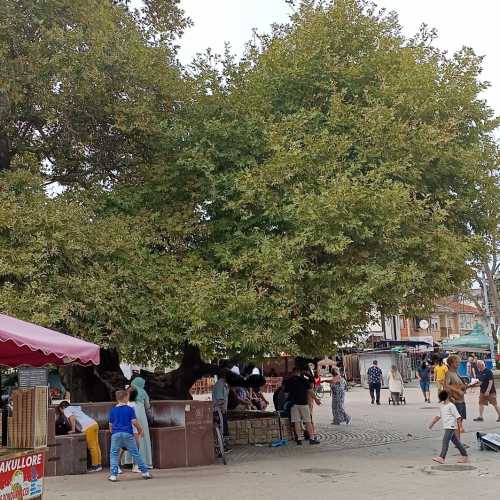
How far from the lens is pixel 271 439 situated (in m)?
16.0

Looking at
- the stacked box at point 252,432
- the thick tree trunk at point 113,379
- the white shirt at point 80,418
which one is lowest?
the stacked box at point 252,432

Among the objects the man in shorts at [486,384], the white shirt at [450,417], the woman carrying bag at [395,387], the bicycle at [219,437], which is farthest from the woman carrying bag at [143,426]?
the woman carrying bag at [395,387]

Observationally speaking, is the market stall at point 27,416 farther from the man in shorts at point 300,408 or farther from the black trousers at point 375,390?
the black trousers at point 375,390

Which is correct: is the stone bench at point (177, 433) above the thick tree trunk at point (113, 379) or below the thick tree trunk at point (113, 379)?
below

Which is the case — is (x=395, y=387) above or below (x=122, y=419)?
below

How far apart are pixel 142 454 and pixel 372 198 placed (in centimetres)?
611

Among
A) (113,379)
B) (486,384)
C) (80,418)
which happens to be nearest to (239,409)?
(113,379)

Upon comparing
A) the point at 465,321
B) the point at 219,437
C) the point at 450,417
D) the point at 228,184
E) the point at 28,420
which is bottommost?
the point at 219,437

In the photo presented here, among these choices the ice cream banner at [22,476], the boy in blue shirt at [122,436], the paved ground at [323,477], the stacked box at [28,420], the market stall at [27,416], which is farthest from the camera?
the boy in blue shirt at [122,436]

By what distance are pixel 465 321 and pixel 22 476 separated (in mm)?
79304

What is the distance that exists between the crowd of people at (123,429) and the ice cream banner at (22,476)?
401cm

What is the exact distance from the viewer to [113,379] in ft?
49.9

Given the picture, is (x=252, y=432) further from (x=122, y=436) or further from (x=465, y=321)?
(x=465, y=321)

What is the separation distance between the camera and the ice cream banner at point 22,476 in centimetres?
621
